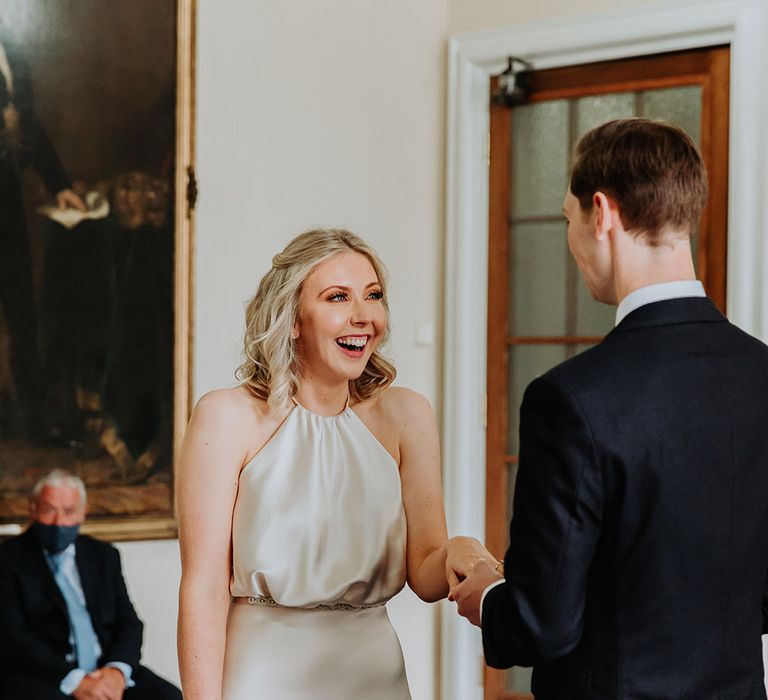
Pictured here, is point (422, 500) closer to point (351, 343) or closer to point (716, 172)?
point (351, 343)

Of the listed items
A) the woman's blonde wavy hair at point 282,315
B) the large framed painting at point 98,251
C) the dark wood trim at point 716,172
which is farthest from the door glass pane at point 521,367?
the woman's blonde wavy hair at point 282,315

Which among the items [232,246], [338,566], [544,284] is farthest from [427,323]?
[338,566]

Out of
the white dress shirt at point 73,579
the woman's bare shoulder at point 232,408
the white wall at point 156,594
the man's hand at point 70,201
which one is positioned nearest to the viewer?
the woman's bare shoulder at point 232,408

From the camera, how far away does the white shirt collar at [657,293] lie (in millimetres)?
1886

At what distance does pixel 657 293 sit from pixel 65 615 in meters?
2.44

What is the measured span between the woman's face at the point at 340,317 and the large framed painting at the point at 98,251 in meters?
1.50

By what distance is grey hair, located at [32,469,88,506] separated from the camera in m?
3.68

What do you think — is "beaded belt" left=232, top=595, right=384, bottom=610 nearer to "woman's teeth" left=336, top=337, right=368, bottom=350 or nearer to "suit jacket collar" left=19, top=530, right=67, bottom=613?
"woman's teeth" left=336, top=337, right=368, bottom=350

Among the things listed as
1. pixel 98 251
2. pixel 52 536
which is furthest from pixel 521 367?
pixel 52 536

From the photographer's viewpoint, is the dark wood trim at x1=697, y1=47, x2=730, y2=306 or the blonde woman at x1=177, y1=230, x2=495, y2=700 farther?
the dark wood trim at x1=697, y1=47, x2=730, y2=306

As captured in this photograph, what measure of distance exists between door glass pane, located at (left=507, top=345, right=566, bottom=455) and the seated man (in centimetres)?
220

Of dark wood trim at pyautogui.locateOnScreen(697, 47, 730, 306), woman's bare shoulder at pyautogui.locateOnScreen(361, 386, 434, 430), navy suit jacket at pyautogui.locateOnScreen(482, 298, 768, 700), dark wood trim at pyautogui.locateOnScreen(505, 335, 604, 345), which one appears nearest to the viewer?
navy suit jacket at pyautogui.locateOnScreen(482, 298, 768, 700)

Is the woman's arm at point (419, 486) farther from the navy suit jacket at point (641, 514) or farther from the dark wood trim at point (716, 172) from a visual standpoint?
the dark wood trim at point (716, 172)

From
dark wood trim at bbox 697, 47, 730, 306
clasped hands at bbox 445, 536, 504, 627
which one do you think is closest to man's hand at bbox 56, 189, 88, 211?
clasped hands at bbox 445, 536, 504, 627
